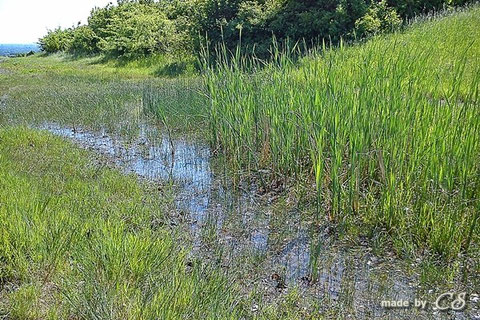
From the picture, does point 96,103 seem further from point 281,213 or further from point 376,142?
point 376,142

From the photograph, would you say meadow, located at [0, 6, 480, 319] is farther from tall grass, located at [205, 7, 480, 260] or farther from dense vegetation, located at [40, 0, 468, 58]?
dense vegetation, located at [40, 0, 468, 58]

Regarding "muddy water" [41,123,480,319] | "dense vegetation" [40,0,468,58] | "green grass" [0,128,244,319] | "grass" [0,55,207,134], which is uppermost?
"dense vegetation" [40,0,468,58]

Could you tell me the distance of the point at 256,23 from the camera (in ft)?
47.9

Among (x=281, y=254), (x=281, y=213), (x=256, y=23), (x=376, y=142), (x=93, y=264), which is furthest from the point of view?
(x=256, y=23)

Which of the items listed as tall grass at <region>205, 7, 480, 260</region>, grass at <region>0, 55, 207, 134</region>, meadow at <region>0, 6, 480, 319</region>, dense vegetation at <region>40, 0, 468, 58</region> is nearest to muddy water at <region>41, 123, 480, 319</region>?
meadow at <region>0, 6, 480, 319</region>

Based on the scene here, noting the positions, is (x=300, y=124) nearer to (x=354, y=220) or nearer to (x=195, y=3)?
(x=354, y=220)

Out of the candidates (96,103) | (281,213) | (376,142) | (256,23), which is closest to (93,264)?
(281,213)

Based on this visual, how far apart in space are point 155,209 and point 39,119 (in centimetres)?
614

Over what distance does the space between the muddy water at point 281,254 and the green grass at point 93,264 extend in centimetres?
36

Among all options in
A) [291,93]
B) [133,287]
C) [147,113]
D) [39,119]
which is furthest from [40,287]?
[39,119]

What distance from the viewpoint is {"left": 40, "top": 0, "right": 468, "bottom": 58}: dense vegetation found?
509 inches

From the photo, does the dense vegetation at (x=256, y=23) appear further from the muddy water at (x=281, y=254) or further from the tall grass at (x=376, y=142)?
the muddy water at (x=281, y=254)

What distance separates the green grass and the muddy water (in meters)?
0.36

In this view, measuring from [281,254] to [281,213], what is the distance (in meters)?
0.80
